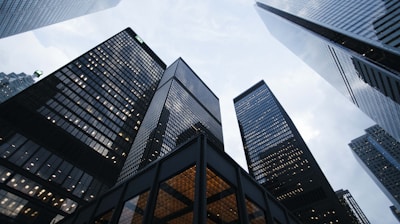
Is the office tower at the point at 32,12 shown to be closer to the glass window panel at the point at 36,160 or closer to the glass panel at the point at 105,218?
the glass window panel at the point at 36,160

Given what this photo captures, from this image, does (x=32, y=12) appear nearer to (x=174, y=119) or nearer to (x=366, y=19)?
(x=174, y=119)

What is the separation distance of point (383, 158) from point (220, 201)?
20942 cm

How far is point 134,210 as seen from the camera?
15461mm

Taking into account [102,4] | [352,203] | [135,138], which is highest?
[102,4]

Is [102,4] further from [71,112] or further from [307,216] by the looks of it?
[307,216]

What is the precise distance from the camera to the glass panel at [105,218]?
17.5 metres

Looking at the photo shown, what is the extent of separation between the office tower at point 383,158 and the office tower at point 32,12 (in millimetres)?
198945

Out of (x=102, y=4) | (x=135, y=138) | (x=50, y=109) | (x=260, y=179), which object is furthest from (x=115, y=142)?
(x=260, y=179)

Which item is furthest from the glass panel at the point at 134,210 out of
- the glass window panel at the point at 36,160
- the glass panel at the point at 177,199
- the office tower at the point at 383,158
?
the office tower at the point at 383,158

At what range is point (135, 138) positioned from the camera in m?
105

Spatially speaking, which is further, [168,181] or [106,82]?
[106,82]

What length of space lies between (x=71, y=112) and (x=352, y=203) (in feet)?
583

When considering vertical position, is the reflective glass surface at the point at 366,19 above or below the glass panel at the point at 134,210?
above

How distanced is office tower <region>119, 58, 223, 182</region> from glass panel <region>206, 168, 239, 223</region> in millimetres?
56125
